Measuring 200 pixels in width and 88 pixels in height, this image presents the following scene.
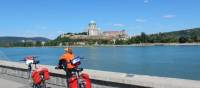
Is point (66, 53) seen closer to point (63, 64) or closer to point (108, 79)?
point (63, 64)

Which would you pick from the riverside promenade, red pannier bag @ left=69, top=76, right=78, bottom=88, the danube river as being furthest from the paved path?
red pannier bag @ left=69, top=76, right=78, bottom=88

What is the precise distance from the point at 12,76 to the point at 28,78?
190 centimetres

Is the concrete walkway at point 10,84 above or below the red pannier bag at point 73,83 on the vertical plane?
below

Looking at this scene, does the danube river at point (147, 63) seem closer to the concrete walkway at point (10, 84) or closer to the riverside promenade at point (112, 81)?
the riverside promenade at point (112, 81)

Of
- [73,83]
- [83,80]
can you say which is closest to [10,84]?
[73,83]

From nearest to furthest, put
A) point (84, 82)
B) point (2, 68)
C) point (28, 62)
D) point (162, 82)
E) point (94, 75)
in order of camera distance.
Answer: point (162, 82) < point (84, 82) < point (94, 75) < point (28, 62) < point (2, 68)

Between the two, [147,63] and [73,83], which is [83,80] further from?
[147,63]

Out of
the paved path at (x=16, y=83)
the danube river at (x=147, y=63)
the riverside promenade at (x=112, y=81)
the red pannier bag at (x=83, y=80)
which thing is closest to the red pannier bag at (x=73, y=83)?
the red pannier bag at (x=83, y=80)

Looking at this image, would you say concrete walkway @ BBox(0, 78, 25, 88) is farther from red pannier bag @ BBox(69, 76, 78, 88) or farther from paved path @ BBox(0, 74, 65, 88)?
red pannier bag @ BBox(69, 76, 78, 88)

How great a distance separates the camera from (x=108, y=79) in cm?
855

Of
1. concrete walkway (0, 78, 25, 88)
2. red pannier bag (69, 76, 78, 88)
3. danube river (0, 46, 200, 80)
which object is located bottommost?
danube river (0, 46, 200, 80)

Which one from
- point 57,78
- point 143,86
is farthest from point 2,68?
point 143,86

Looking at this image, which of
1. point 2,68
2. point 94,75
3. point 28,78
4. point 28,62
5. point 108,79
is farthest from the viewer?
point 2,68

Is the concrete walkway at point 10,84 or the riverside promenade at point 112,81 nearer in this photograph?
the riverside promenade at point 112,81
